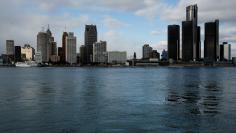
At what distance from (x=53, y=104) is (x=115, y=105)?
8945 mm

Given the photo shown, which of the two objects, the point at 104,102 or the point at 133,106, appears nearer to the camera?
the point at 133,106

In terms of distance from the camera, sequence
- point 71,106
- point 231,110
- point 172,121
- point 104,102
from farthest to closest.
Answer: point 104,102, point 71,106, point 231,110, point 172,121

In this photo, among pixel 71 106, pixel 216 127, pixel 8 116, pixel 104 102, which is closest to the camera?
pixel 216 127

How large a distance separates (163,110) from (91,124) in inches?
526

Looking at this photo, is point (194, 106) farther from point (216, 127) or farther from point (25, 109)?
point (25, 109)

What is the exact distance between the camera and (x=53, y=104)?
186 feet

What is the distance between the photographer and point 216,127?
125 ft

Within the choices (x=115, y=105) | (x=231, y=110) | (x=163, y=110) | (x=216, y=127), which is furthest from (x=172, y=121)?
(x=115, y=105)

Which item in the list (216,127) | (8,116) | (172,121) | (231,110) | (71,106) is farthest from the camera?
(71,106)

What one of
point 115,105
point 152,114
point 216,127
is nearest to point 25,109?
point 115,105

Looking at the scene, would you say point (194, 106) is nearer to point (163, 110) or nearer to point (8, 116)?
point (163, 110)

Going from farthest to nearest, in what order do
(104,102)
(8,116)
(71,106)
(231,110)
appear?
(104,102) → (71,106) → (231,110) → (8,116)

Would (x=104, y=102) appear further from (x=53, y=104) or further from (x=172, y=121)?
(x=172, y=121)

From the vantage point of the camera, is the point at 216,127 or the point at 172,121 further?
the point at 172,121
